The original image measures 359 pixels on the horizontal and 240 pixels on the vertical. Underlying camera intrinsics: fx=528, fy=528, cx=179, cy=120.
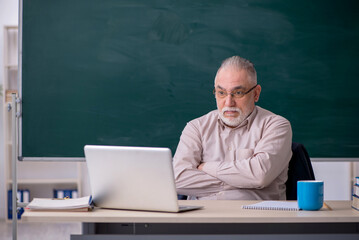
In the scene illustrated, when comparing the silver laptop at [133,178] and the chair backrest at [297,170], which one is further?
the chair backrest at [297,170]

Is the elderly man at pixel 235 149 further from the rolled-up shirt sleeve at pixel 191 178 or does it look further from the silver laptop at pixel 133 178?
the silver laptop at pixel 133 178

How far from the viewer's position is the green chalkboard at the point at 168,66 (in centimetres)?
360

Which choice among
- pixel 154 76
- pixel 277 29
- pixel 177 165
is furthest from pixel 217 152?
pixel 277 29

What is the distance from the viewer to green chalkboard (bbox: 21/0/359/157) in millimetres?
3602

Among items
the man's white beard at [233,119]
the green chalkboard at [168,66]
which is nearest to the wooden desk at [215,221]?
the man's white beard at [233,119]

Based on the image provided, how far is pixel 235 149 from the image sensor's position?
2629 mm

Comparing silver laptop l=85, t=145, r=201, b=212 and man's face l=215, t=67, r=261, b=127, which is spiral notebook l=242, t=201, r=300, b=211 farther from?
man's face l=215, t=67, r=261, b=127

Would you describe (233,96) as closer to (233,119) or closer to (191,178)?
(233,119)

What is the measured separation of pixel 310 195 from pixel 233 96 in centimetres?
96

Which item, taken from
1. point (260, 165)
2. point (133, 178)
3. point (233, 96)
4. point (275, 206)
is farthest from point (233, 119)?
point (133, 178)

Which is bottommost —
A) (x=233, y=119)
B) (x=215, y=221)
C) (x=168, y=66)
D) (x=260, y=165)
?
(x=215, y=221)

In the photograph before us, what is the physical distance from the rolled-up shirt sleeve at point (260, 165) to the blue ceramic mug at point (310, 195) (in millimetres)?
522

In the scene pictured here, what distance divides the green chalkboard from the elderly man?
37.2 inches

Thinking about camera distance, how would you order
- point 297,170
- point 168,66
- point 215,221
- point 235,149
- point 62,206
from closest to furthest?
1. point 215,221
2. point 62,206
3. point 297,170
4. point 235,149
5. point 168,66
